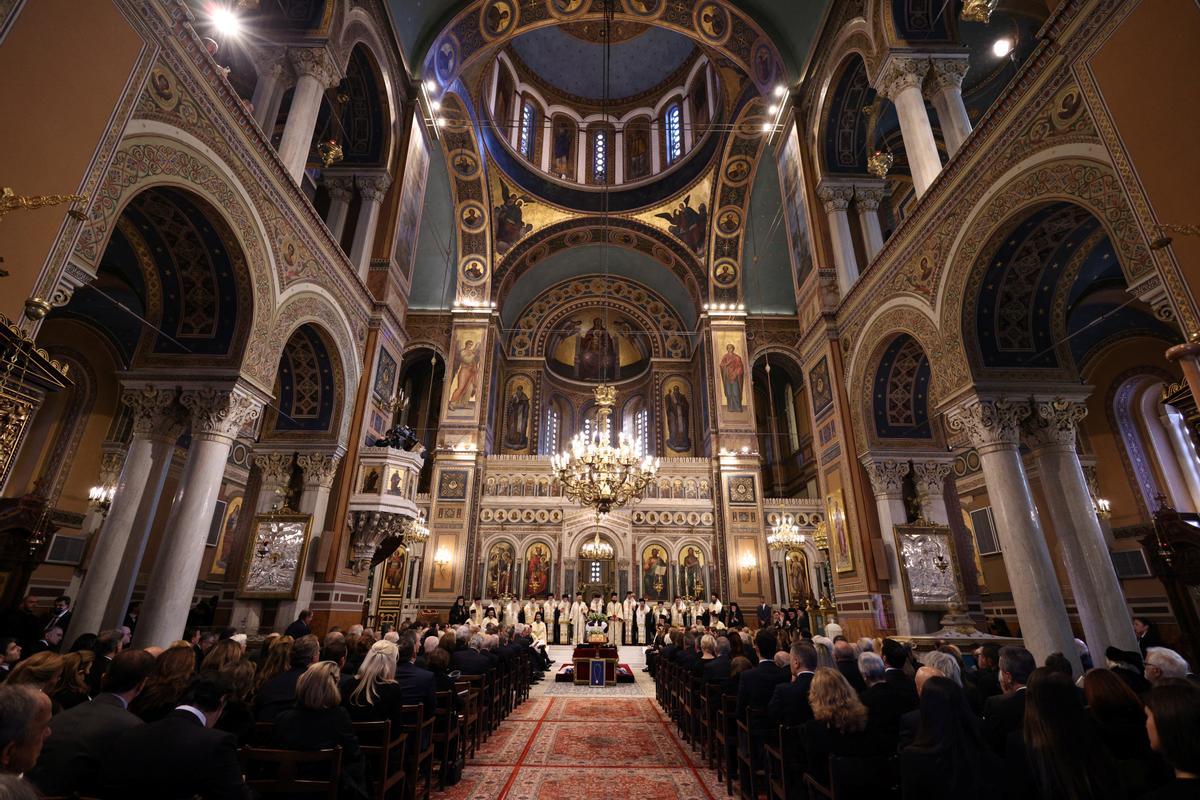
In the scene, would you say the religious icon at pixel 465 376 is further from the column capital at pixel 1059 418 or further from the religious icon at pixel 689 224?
the column capital at pixel 1059 418

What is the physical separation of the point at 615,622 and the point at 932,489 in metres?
9.82

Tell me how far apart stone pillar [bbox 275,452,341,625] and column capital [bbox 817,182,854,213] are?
1055 cm

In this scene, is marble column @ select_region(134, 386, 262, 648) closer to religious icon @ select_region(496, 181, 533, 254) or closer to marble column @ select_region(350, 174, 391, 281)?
marble column @ select_region(350, 174, 391, 281)

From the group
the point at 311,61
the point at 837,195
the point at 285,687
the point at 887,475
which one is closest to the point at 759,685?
the point at 285,687

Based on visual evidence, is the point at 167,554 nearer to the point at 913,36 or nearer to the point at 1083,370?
the point at 913,36

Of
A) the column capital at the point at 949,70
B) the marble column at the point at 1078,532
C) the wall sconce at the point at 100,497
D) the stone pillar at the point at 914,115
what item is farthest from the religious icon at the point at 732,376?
the wall sconce at the point at 100,497

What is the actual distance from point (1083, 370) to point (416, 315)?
60.9 ft

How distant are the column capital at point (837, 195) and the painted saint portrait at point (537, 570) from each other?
43.4 feet

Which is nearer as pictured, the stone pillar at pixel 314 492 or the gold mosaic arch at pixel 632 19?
the stone pillar at pixel 314 492

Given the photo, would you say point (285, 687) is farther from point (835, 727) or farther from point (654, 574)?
point (654, 574)

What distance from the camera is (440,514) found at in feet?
56.4

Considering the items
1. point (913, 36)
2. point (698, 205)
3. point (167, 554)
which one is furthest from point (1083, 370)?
Result: point (167, 554)

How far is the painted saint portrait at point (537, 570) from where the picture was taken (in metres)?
18.4

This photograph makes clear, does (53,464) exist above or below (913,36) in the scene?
below
